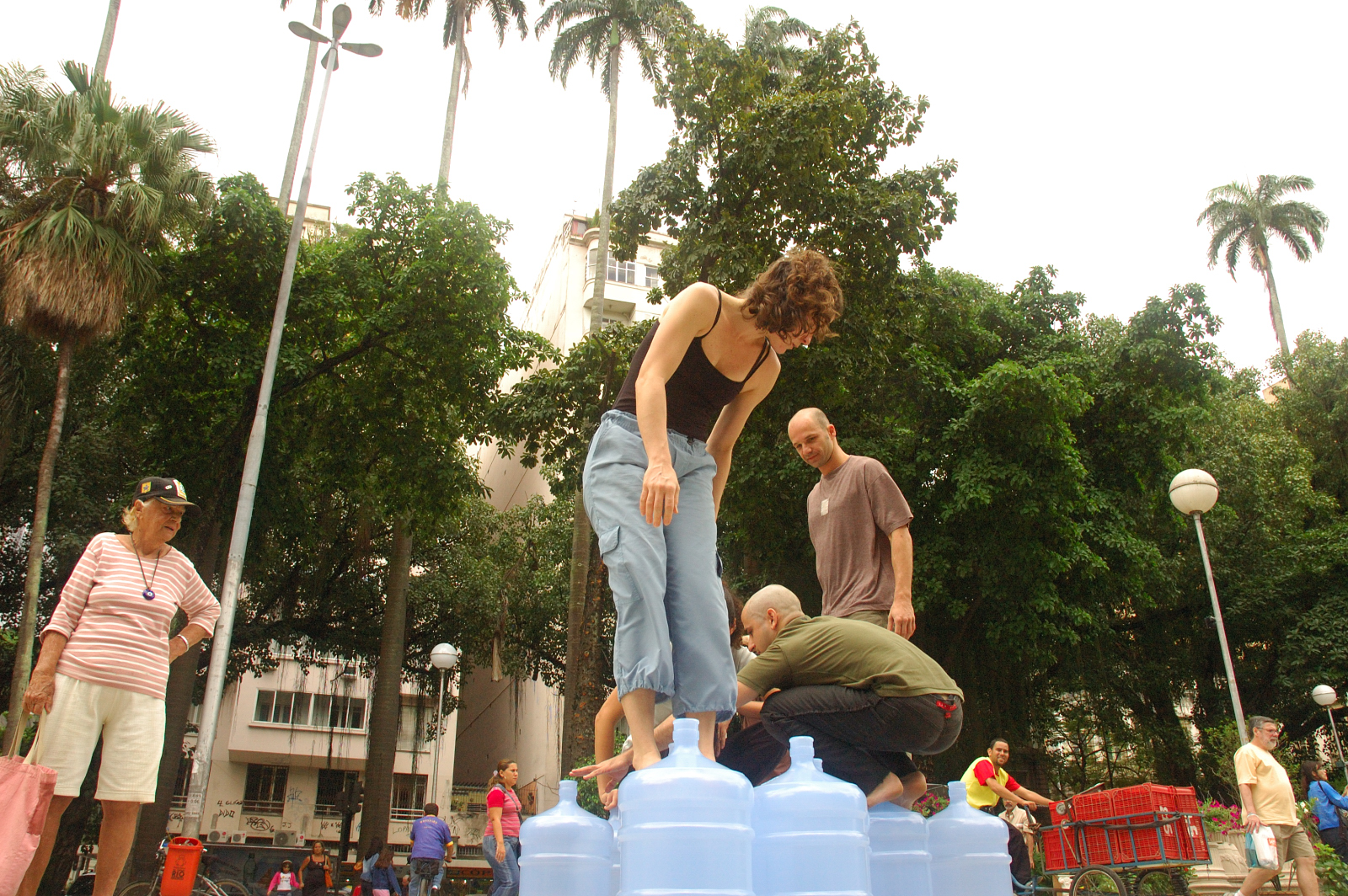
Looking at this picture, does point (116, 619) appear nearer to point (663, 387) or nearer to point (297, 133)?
point (663, 387)

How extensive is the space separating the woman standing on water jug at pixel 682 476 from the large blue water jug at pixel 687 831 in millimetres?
348

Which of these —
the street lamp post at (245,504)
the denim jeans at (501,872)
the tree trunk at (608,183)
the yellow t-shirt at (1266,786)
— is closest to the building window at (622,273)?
the tree trunk at (608,183)

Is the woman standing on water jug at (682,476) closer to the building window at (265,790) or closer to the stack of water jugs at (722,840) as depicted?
the stack of water jugs at (722,840)

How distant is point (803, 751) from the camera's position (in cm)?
240

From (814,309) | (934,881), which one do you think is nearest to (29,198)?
(814,309)

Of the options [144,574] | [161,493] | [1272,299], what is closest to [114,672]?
[144,574]

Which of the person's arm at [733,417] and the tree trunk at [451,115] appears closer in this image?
the person's arm at [733,417]

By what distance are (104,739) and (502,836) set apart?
719 centimetres

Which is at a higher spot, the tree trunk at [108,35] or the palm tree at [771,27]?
the palm tree at [771,27]

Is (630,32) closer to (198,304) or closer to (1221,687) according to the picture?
(198,304)

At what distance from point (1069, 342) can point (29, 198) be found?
20183 mm

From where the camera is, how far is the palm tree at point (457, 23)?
80.8 ft

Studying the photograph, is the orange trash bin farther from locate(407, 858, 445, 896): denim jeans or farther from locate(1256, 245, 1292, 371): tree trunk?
locate(1256, 245, 1292, 371): tree trunk

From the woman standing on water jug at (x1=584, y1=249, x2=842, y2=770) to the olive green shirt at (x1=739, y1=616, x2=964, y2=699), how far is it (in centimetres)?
39
